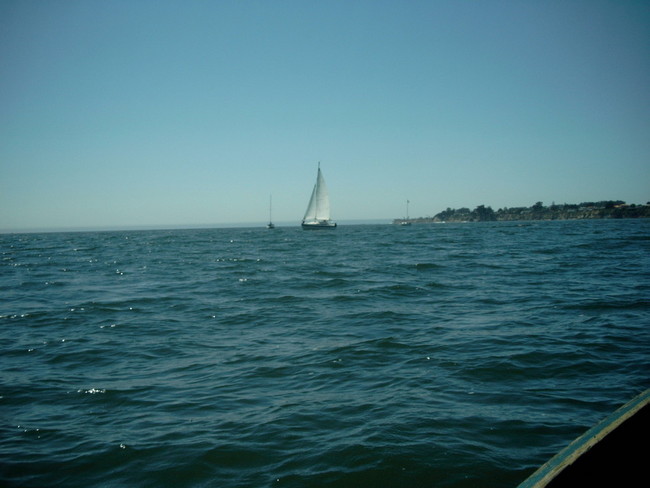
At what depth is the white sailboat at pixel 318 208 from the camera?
86.1 meters

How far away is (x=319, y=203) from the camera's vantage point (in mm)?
88438

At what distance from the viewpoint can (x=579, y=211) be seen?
546ft

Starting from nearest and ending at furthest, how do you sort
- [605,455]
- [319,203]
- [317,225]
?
[605,455] → [319,203] → [317,225]

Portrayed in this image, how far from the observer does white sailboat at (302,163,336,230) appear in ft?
282

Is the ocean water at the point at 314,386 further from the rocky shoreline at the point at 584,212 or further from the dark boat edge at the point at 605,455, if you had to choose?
the rocky shoreline at the point at 584,212

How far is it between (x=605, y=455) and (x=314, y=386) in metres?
4.30

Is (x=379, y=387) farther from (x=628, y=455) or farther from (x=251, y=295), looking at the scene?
(x=251, y=295)

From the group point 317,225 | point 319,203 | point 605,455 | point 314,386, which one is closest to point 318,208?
point 319,203

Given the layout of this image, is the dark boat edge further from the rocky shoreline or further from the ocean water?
the rocky shoreline

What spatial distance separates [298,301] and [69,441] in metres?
9.90

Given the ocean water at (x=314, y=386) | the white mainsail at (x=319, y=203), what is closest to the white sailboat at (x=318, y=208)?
the white mainsail at (x=319, y=203)

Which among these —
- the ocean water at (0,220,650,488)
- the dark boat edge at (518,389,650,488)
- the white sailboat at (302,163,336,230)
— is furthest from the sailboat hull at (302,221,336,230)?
the dark boat edge at (518,389,650,488)

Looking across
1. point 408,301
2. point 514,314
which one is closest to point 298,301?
point 408,301

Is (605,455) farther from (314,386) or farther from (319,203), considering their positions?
(319,203)
